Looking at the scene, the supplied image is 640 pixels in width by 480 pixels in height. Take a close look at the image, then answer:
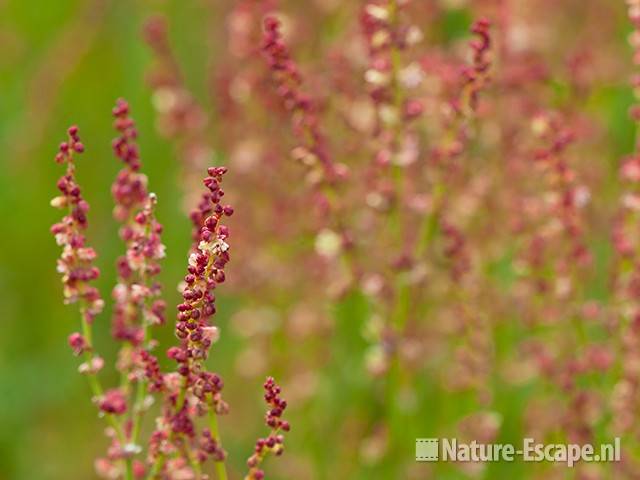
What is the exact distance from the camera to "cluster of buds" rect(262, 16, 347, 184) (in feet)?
4.95

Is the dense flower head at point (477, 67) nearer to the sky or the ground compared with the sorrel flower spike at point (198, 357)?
nearer to the sky

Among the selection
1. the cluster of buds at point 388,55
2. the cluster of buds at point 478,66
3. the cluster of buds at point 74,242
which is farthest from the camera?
the cluster of buds at point 388,55

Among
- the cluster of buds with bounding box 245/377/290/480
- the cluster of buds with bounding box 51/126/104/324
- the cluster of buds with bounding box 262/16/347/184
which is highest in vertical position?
the cluster of buds with bounding box 262/16/347/184

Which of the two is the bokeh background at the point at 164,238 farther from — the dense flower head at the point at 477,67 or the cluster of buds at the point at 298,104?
the dense flower head at the point at 477,67

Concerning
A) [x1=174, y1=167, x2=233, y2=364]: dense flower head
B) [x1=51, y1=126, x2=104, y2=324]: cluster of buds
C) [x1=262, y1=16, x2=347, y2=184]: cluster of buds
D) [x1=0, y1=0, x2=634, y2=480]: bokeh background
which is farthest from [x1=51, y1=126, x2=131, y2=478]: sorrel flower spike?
[x1=0, y1=0, x2=634, y2=480]: bokeh background

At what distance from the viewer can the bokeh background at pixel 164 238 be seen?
233 cm

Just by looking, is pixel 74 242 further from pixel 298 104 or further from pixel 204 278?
pixel 298 104

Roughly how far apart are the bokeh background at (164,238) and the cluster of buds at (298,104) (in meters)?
0.60

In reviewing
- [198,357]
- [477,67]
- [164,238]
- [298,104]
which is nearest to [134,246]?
[198,357]

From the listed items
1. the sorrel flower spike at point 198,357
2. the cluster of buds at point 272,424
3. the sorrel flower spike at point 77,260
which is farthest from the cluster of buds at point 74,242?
the cluster of buds at point 272,424

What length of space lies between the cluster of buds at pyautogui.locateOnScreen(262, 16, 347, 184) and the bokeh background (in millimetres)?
604

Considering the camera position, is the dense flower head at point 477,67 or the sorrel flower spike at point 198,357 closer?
the sorrel flower spike at point 198,357

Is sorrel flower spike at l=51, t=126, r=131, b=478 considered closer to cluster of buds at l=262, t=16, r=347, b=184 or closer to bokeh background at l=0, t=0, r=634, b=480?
cluster of buds at l=262, t=16, r=347, b=184

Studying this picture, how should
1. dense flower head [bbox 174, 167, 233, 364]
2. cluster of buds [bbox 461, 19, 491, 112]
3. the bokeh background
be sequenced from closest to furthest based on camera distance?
dense flower head [bbox 174, 167, 233, 364], cluster of buds [bbox 461, 19, 491, 112], the bokeh background
